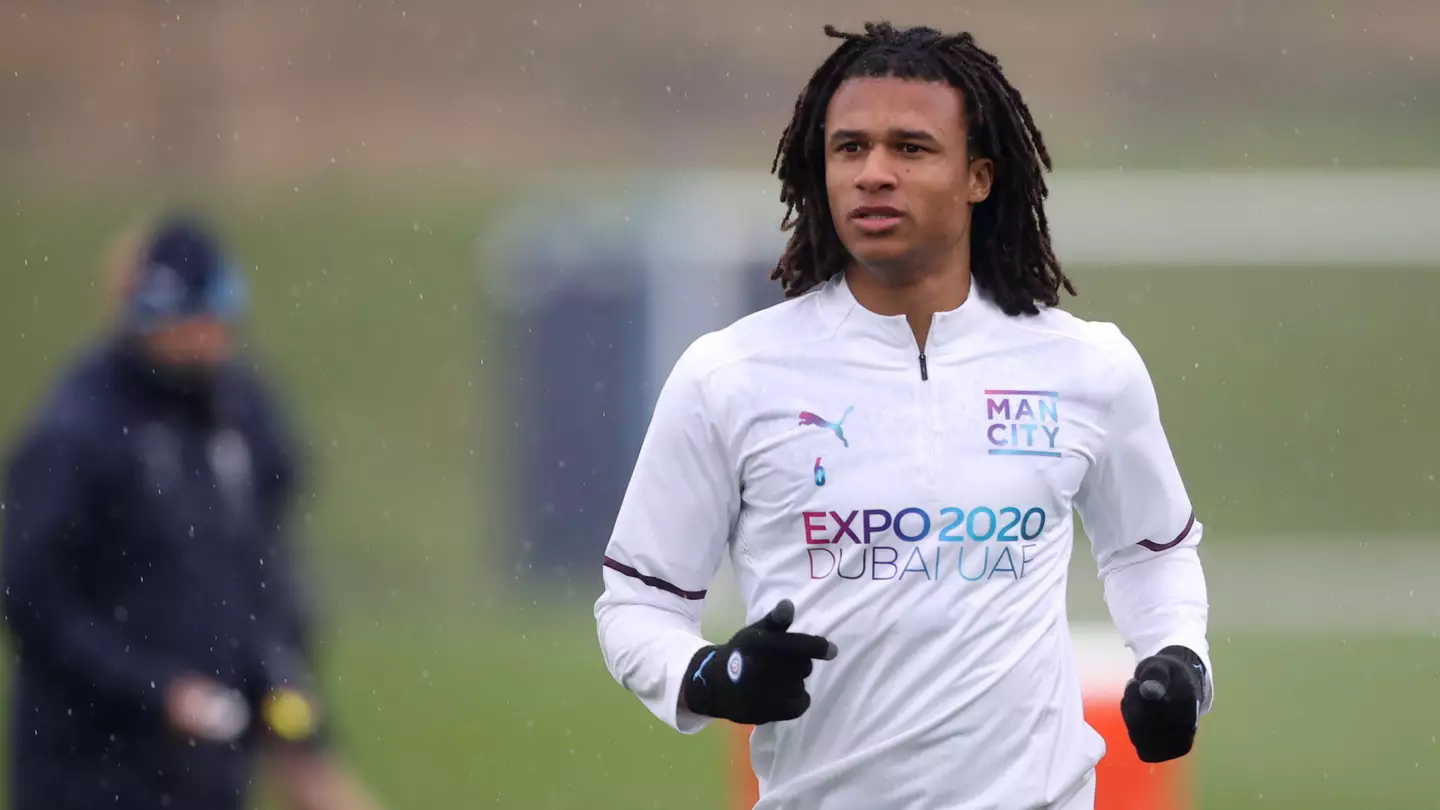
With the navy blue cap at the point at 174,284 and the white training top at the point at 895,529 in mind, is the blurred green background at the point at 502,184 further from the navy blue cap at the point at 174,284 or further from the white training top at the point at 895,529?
the white training top at the point at 895,529

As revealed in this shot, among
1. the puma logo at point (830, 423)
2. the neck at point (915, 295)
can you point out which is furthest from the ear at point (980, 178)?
the puma logo at point (830, 423)

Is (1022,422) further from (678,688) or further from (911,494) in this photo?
(678,688)

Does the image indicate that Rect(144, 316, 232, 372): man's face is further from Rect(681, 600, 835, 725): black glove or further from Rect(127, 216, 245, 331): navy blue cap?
Rect(681, 600, 835, 725): black glove

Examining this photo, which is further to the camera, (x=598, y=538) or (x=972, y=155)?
(x=598, y=538)

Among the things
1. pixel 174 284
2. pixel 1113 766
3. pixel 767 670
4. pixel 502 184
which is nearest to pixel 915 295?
pixel 767 670

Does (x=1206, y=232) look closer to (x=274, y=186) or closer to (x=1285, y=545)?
(x=1285, y=545)

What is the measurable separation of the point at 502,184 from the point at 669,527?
19.7 metres

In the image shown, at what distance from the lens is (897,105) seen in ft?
10.5

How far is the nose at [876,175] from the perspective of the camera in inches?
124

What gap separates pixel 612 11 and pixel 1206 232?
26.5 ft

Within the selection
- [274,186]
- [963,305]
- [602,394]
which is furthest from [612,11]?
[963,305]

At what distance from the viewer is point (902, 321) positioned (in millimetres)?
3230

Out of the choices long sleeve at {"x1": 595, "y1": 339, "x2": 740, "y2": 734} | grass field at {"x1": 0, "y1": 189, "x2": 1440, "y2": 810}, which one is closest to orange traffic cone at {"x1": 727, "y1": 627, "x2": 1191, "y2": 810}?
long sleeve at {"x1": 595, "y1": 339, "x2": 740, "y2": 734}

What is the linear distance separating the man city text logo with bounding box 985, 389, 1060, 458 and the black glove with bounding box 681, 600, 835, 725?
43cm
